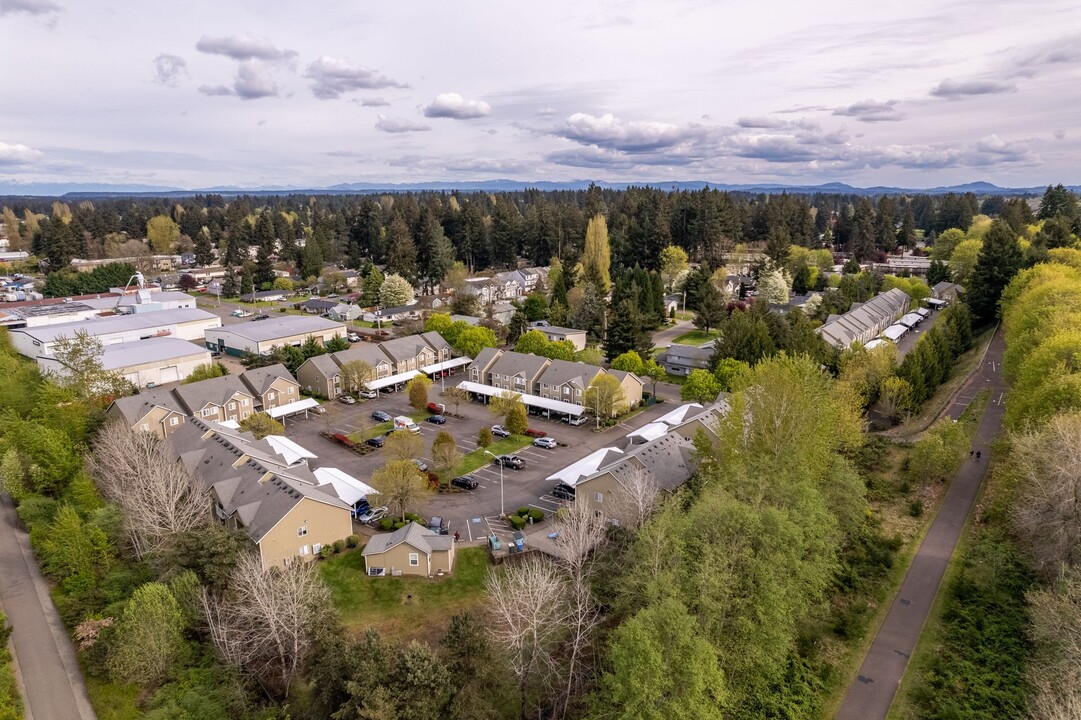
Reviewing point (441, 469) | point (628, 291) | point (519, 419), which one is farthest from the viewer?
point (628, 291)

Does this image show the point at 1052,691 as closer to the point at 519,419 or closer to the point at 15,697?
the point at 519,419

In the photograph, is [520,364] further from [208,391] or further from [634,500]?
[634,500]

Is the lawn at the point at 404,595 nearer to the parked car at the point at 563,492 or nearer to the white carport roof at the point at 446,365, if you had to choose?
the parked car at the point at 563,492

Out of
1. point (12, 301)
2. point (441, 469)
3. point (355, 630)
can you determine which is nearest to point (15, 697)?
point (355, 630)

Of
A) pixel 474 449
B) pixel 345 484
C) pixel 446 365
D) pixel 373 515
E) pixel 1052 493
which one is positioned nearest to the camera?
pixel 1052 493

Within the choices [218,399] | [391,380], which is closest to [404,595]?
[218,399]

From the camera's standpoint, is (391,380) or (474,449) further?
(391,380)
